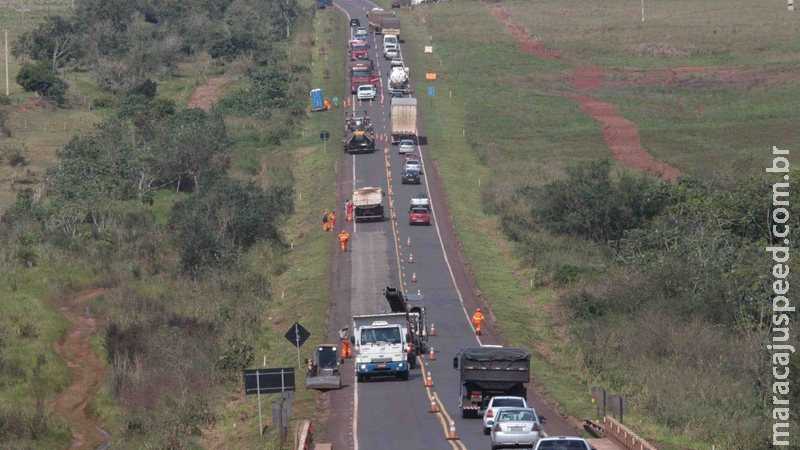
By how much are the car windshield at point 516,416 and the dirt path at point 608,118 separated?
193 feet

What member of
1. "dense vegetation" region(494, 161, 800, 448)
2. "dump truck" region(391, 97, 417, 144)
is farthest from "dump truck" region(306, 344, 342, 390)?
"dump truck" region(391, 97, 417, 144)

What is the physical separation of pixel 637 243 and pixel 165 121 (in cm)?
5106

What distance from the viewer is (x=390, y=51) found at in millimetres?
144875

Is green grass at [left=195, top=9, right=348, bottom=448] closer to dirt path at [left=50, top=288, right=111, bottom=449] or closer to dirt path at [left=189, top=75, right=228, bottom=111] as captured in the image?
dirt path at [left=50, top=288, right=111, bottom=449]

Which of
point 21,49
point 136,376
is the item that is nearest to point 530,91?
point 21,49

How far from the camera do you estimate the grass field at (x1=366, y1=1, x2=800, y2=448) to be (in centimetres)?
6869

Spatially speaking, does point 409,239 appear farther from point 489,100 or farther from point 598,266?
point 489,100

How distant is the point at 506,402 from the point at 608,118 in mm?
83737

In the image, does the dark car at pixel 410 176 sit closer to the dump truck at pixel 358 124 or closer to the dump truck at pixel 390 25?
the dump truck at pixel 358 124

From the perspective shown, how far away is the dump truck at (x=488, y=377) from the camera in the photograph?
4450 cm

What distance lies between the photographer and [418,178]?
314 feet

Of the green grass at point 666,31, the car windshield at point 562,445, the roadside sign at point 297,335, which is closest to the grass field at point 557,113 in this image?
the green grass at point 666,31

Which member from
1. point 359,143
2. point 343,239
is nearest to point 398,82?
point 359,143

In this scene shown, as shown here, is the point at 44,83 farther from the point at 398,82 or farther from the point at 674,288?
the point at 674,288
